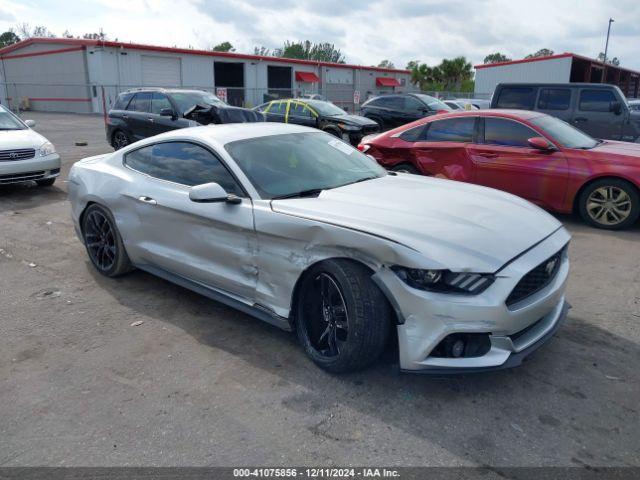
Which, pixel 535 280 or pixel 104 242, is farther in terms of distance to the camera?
pixel 104 242

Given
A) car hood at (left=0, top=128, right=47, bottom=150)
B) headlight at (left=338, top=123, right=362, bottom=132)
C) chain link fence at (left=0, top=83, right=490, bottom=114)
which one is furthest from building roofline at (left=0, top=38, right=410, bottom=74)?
car hood at (left=0, top=128, right=47, bottom=150)

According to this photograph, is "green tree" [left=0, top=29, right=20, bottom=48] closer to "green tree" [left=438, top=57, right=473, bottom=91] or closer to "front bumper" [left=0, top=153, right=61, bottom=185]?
"green tree" [left=438, top=57, right=473, bottom=91]

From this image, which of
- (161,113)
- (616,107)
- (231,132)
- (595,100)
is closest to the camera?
(231,132)

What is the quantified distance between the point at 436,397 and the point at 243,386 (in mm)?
1158

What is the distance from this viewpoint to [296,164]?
4.08m

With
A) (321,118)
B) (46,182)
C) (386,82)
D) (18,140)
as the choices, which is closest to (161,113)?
(46,182)

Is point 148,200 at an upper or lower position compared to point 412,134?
lower

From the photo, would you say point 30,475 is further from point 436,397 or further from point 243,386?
point 436,397

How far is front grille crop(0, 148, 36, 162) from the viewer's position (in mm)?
8438

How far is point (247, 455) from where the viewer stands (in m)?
2.62

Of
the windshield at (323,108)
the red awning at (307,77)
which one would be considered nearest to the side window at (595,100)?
the windshield at (323,108)

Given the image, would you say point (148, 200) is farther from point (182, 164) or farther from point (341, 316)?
point (341, 316)

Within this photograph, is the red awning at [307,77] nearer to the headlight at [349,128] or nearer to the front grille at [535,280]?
the headlight at [349,128]

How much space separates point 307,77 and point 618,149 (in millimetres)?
37692
